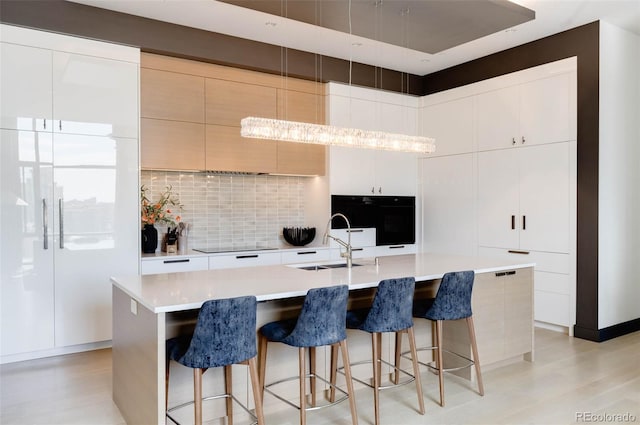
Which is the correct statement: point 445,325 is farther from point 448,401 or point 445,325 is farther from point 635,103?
point 635,103

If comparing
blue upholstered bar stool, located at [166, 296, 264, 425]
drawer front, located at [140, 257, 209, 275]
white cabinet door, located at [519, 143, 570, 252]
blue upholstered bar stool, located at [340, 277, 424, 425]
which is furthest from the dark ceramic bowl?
blue upholstered bar stool, located at [166, 296, 264, 425]

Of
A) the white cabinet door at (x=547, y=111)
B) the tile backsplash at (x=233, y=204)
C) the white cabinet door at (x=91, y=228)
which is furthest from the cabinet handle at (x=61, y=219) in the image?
the white cabinet door at (x=547, y=111)

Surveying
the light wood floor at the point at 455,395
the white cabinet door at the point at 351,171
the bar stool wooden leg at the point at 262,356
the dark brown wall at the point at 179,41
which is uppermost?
the dark brown wall at the point at 179,41

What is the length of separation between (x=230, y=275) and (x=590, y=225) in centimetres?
343

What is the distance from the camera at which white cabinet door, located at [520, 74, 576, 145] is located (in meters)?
4.74

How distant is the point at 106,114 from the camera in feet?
13.9

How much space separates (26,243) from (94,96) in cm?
135

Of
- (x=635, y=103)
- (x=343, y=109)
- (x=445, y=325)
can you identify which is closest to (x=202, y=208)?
(x=343, y=109)

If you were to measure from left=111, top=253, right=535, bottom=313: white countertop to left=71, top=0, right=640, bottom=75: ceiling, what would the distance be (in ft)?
6.18

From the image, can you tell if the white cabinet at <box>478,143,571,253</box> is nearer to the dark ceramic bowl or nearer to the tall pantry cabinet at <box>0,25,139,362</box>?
the dark ceramic bowl

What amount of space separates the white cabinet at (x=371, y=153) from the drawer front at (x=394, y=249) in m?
0.67

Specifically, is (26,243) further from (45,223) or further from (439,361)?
(439,361)

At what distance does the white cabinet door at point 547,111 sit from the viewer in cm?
474

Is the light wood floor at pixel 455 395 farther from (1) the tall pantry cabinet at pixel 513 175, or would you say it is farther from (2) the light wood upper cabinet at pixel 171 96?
(2) the light wood upper cabinet at pixel 171 96
